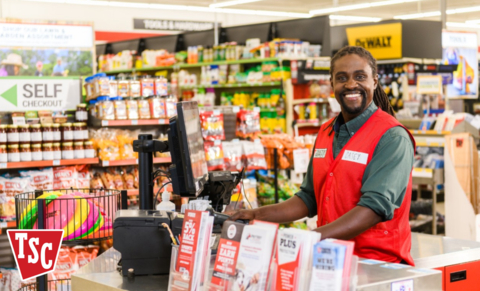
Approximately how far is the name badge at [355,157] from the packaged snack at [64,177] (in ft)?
10.0

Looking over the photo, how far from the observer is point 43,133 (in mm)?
4500

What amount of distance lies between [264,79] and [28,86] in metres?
3.49

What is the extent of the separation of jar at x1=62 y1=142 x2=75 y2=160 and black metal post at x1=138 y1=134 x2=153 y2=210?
7.45 feet

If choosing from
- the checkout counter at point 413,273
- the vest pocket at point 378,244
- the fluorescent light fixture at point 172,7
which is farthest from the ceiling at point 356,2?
the vest pocket at point 378,244

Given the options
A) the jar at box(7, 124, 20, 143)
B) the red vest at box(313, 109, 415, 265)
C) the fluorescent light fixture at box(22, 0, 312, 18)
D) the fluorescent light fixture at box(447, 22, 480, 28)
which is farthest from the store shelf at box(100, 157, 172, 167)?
the fluorescent light fixture at box(447, 22, 480, 28)

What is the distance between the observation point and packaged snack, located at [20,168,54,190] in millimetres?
4559

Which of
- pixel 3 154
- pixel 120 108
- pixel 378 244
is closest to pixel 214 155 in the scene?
pixel 120 108

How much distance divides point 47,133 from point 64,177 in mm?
391

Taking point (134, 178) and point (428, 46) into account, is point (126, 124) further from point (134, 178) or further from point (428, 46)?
point (428, 46)

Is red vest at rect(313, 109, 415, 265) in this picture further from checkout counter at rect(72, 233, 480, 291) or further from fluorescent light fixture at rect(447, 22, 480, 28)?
fluorescent light fixture at rect(447, 22, 480, 28)

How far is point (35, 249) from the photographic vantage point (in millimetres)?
2428

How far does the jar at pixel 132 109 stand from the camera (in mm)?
4902

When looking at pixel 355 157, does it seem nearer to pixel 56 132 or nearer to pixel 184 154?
pixel 184 154

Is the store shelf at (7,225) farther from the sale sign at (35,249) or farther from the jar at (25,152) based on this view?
the sale sign at (35,249)
